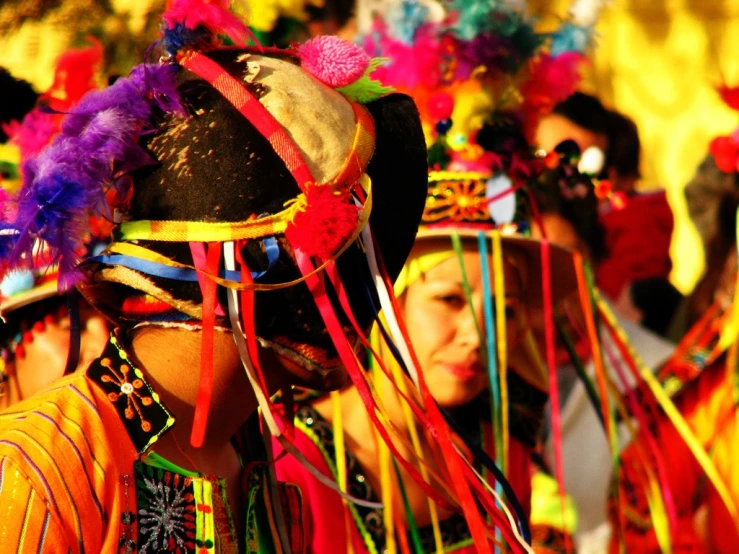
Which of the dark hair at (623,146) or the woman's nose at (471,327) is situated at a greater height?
the woman's nose at (471,327)

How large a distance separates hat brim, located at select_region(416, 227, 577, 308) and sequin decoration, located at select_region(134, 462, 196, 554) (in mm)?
1693

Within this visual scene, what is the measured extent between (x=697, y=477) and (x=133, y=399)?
8.55ft

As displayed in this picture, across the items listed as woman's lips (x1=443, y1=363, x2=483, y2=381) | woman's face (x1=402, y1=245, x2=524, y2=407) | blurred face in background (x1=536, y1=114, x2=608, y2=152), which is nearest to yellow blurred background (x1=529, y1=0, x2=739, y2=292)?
blurred face in background (x1=536, y1=114, x2=608, y2=152)

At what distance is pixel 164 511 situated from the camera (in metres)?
1.96

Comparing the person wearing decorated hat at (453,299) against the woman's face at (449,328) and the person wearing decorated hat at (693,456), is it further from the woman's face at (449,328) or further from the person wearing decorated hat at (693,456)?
the person wearing decorated hat at (693,456)

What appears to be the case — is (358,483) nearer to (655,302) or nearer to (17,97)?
(17,97)

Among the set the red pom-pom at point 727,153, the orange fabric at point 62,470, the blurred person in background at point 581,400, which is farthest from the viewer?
the blurred person in background at point 581,400

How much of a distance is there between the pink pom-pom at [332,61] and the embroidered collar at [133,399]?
1.99ft

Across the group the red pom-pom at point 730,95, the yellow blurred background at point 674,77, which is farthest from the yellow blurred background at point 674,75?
the red pom-pom at point 730,95

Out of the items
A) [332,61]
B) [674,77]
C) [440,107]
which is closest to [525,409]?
[440,107]

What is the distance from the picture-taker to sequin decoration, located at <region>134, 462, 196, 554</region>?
6.29ft

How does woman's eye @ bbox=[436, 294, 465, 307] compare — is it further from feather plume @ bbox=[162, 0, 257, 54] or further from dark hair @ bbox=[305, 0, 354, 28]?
dark hair @ bbox=[305, 0, 354, 28]

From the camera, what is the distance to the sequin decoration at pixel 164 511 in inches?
75.4

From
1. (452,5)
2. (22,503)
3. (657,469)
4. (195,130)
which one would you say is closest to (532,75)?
(452,5)
